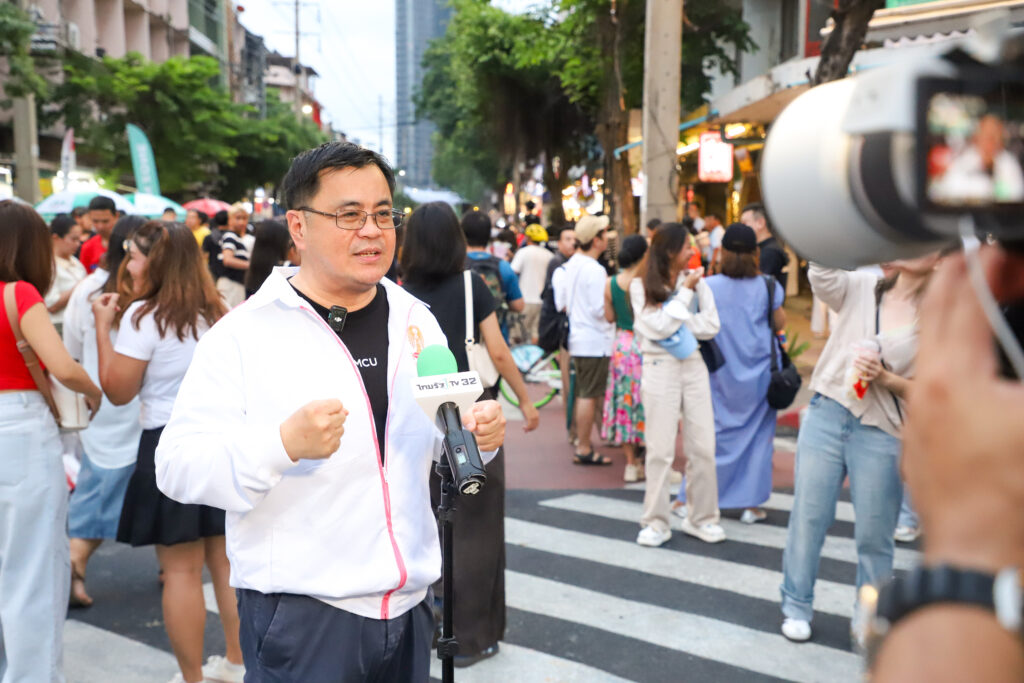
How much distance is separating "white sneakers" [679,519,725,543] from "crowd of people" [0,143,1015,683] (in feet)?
0.07

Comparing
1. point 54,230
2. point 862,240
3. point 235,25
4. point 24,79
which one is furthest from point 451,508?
point 235,25

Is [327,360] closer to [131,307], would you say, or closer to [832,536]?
[131,307]

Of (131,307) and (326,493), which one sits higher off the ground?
(131,307)

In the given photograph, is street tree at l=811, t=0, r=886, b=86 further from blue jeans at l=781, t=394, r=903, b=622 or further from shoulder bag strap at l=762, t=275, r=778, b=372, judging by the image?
blue jeans at l=781, t=394, r=903, b=622

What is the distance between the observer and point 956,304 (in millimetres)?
911

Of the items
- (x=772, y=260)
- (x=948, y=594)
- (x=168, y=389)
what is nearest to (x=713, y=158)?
(x=772, y=260)

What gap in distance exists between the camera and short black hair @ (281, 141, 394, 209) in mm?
2383

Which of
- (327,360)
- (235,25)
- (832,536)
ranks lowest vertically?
(832,536)

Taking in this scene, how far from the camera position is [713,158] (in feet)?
48.6

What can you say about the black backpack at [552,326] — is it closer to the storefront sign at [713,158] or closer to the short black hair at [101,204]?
the short black hair at [101,204]

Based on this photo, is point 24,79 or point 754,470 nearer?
point 754,470

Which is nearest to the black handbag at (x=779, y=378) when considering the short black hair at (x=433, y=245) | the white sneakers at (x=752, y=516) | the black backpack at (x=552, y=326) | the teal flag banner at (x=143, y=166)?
the white sneakers at (x=752, y=516)

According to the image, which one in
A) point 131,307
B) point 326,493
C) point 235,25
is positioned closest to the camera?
point 326,493

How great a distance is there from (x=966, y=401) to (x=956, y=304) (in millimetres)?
102
